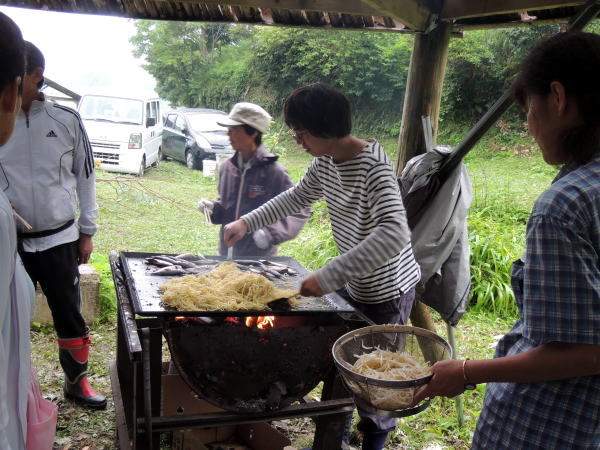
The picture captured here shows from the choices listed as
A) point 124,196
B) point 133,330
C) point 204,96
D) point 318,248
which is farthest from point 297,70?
point 133,330

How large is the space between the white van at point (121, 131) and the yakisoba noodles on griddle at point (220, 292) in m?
11.2

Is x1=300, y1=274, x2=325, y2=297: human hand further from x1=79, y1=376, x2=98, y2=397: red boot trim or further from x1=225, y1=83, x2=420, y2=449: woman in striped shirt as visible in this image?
x1=79, y1=376, x2=98, y2=397: red boot trim

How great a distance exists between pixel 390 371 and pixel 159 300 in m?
1.33

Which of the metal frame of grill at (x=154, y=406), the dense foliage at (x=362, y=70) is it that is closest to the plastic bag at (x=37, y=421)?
the metal frame of grill at (x=154, y=406)

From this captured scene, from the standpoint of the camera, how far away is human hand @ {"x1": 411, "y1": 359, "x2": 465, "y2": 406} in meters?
1.86

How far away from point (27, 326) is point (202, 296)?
1153mm

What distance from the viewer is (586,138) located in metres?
1.64

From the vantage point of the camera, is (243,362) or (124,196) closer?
(243,362)

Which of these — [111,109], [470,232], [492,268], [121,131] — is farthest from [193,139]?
[492,268]

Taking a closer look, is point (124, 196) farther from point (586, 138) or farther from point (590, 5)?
point (586, 138)

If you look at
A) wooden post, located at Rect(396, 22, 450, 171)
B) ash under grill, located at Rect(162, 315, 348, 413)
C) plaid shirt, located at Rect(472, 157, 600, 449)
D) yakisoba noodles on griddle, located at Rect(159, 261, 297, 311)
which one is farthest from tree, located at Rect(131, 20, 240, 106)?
plaid shirt, located at Rect(472, 157, 600, 449)

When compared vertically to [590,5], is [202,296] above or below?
below

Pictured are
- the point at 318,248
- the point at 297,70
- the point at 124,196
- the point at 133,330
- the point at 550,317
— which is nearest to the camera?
the point at 550,317

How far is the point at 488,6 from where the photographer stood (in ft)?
13.3
